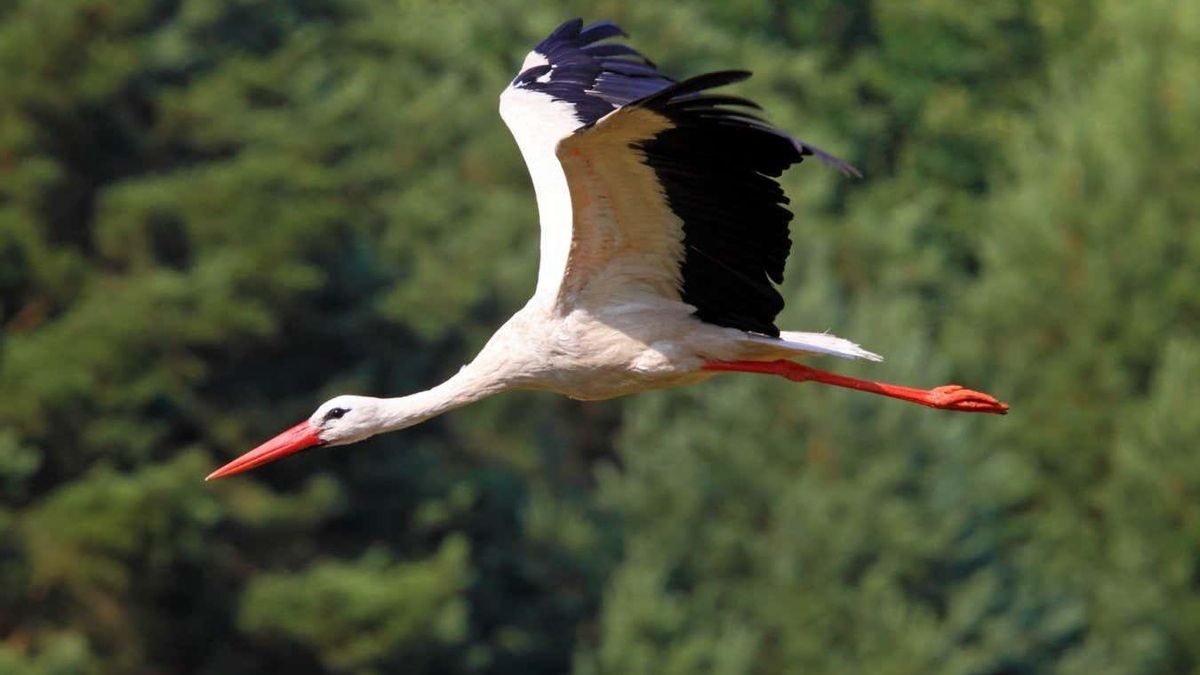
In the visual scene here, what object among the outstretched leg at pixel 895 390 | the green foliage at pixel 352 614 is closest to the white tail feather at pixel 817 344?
the outstretched leg at pixel 895 390

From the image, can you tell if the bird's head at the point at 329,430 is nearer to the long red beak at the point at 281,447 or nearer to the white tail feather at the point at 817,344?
the long red beak at the point at 281,447

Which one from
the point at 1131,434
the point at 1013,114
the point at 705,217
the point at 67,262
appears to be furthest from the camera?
the point at 1013,114

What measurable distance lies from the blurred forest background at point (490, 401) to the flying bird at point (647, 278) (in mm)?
13210

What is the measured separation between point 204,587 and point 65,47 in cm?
539

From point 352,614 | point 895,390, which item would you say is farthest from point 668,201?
point 352,614

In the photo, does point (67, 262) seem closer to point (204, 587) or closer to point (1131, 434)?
point (204, 587)

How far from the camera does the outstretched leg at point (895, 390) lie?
10.7m

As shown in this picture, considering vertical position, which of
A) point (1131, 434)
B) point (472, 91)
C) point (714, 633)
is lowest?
point (714, 633)

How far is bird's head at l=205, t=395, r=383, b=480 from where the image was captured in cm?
1057

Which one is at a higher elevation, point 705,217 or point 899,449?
point 705,217

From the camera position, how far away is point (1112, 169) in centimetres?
3222

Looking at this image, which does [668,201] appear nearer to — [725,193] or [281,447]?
[725,193]

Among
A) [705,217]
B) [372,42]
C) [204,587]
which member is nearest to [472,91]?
[372,42]

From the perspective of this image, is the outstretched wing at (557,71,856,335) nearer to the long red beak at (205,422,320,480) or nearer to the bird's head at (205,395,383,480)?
the bird's head at (205,395,383,480)
